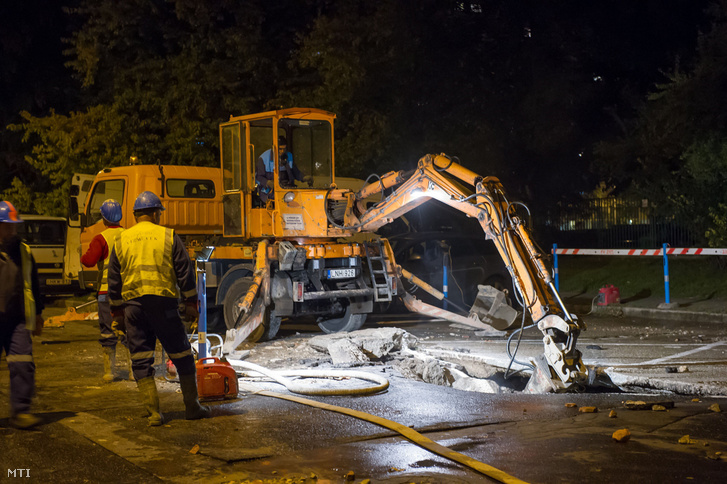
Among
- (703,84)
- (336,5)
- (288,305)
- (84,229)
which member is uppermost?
(336,5)

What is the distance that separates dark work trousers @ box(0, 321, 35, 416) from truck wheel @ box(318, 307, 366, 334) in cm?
668

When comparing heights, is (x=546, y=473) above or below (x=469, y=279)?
below

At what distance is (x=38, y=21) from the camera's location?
102 feet

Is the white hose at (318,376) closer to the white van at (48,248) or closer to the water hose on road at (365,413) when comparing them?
the water hose on road at (365,413)

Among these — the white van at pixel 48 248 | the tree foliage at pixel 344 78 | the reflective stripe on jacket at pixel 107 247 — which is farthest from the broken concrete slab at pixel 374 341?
the tree foliage at pixel 344 78

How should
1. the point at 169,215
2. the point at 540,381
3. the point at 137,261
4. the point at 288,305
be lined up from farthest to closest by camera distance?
the point at 169,215 < the point at 288,305 < the point at 540,381 < the point at 137,261

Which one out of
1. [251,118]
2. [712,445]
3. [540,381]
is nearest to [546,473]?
[712,445]

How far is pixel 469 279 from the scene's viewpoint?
15.7m

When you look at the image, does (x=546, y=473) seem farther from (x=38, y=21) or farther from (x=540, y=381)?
(x=38, y=21)

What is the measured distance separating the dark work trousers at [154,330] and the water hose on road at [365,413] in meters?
1.19

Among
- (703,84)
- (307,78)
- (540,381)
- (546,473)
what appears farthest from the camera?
(307,78)

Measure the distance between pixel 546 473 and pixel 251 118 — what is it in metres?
8.73

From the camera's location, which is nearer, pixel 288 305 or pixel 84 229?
pixel 288 305

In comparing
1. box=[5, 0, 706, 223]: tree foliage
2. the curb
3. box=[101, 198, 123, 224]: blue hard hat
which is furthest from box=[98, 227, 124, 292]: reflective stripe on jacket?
box=[5, 0, 706, 223]: tree foliage
